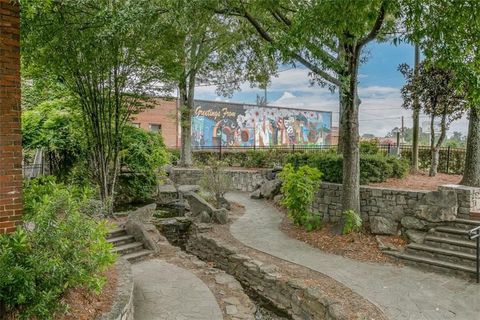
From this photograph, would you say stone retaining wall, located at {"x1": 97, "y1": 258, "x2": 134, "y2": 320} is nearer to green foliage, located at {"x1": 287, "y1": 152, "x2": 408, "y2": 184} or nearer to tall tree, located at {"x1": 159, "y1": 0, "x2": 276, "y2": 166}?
green foliage, located at {"x1": 287, "y1": 152, "x2": 408, "y2": 184}

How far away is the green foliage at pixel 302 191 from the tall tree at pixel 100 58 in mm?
4416

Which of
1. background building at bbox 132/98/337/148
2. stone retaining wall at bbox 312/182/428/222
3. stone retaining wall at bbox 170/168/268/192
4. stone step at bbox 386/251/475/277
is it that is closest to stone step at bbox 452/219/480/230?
stone retaining wall at bbox 312/182/428/222

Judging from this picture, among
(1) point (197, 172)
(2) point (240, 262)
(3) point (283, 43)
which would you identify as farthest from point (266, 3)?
(1) point (197, 172)

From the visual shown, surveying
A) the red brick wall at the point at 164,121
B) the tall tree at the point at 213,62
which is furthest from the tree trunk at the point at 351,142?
the red brick wall at the point at 164,121

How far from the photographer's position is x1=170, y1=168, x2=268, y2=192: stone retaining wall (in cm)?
1436

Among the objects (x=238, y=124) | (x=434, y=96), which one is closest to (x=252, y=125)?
(x=238, y=124)

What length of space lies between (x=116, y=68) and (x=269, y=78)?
7.15 m

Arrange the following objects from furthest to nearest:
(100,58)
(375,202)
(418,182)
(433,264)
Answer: (418,182) → (100,58) → (375,202) → (433,264)

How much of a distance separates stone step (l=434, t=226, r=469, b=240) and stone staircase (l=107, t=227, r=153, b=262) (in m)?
5.53

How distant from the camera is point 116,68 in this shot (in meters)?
8.02

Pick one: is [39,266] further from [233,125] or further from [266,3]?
[233,125]

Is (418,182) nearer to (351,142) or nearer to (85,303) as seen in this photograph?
(351,142)

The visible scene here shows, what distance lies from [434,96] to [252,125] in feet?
→ 57.9

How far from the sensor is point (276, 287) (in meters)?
5.27
